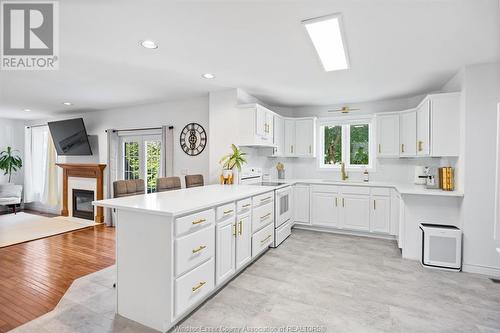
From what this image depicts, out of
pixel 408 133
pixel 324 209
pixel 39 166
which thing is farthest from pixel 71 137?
pixel 408 133

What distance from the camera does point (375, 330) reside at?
1.94 m

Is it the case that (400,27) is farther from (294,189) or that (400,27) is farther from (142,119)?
(142,119)

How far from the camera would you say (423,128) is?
3652 mm

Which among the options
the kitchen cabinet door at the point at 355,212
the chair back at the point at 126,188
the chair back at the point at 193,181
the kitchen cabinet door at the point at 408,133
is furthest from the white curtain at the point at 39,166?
the kitchen cabinet door at the point at 408,133

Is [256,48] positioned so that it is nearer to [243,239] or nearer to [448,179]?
[243,239]

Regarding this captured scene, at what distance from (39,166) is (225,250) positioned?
7.35 m

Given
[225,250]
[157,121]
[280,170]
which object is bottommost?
[225,250]

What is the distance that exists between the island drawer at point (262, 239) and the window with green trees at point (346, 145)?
91.7 inches

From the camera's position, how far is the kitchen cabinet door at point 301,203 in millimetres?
4695

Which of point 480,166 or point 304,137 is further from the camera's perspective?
point 304,137

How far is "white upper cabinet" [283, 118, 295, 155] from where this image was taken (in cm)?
516

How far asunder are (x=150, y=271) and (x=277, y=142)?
3.41 meters

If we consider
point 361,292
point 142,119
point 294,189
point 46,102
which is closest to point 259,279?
point 361,292

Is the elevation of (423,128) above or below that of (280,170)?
above
